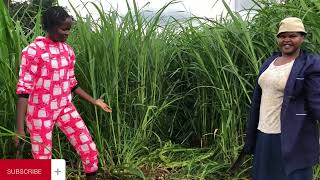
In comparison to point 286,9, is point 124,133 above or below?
below

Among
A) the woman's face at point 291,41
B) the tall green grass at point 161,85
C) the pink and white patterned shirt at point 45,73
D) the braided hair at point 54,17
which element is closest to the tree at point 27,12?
the tall green grass at point 161,85

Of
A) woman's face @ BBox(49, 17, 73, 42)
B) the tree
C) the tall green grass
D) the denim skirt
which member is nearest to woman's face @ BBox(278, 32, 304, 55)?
the denim skirt

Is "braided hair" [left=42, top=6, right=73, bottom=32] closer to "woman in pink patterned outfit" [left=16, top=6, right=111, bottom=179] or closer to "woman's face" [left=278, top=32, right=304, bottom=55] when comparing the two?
"woman in pink patterned outfit" [left=16, top=6, right=111, bottom=179]

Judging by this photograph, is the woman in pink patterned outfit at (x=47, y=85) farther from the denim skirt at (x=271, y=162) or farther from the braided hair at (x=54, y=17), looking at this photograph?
the denim skirt at (x=271, y=162)

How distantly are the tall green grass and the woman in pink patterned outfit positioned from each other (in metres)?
0.36

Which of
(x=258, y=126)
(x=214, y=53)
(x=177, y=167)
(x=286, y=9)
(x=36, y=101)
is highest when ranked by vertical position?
(x=286, y=9)

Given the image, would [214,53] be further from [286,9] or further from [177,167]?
[177,167]

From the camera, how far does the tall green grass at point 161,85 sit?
9.28 feet

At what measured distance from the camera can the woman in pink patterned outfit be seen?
7.34ft

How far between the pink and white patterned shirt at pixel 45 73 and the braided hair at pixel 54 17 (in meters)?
0.07

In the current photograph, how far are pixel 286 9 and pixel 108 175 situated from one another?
1.64 meters

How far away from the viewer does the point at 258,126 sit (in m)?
2.34

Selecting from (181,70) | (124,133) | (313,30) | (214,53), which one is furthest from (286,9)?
(124,133)

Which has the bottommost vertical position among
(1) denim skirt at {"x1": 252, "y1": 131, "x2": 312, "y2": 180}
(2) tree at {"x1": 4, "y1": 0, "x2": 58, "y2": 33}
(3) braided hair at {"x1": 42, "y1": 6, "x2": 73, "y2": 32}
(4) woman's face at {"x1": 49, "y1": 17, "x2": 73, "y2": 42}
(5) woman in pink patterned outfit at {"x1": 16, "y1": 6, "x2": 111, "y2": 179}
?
(1) denim skirt at {"x1": 252, "y1": 131, "x2": 312, "y2": 180}
